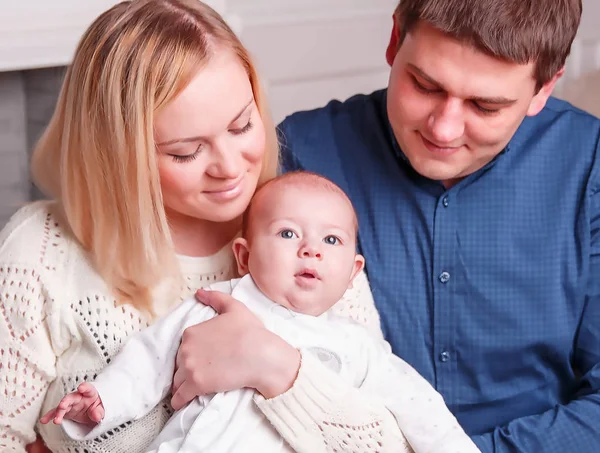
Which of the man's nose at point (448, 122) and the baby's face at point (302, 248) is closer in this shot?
the baby's face at point (302, 248)

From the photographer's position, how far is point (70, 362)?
5.56ft

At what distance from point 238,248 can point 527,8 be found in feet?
2.52

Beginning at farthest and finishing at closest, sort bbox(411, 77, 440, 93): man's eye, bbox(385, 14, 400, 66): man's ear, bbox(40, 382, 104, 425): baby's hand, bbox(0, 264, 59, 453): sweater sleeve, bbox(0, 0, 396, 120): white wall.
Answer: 1. bbox(0, 0, 396, 120): white wall
2. bbox(385, 14, 400, 66): man's ear
3. bbox(411, 77, 440, 93): man's eye
4. bbox(0, 264, 59, 453): sweater sleeve
5. bbox(40, 382, 104, 425): baby's hand

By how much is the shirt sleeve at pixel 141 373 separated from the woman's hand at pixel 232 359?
34 mm

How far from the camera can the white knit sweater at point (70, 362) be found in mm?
1613

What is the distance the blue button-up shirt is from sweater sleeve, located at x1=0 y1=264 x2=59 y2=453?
0.74m

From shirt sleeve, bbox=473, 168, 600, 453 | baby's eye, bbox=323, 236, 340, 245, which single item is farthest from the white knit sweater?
shirt sleeve, bbox=473, 168, 600, 453

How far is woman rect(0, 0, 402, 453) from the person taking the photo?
5.18 ft

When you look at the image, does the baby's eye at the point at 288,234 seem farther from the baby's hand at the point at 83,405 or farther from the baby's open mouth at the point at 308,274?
the baby's hand at the point at 83,405

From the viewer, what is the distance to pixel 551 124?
211 centimetres

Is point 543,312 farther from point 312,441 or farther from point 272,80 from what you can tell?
point 272,80

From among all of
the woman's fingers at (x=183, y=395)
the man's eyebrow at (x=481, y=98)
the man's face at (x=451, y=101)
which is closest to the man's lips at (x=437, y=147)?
the man's face at (x=451, y=101)

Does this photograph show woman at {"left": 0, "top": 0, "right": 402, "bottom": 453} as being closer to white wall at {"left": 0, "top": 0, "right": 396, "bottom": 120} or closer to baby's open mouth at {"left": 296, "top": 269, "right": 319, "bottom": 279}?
baby's open mouth at {"left": 296, "top": 269, "right": 319, "bottom": 279}

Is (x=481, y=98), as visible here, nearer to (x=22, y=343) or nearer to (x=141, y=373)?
(x=141, y=373)
